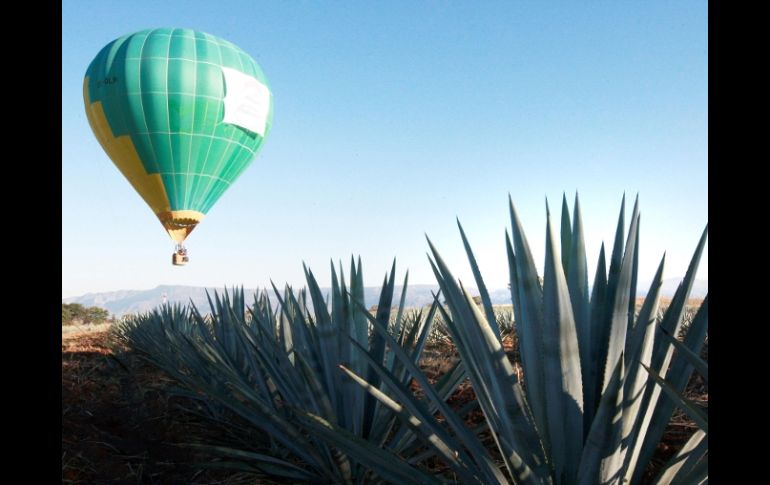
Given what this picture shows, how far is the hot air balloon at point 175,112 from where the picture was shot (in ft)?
46.3

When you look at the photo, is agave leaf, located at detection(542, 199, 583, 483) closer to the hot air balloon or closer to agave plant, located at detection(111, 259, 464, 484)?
agave plant, located at detection(111, 259, 464, 484)

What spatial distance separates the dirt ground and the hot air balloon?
28.9 feet

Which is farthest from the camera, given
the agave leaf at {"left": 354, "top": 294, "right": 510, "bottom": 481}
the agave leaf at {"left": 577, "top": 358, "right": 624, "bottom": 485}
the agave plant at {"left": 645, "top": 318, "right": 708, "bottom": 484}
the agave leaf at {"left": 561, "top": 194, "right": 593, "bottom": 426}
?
the agave leaf at {"left": 561, "top": 194, "right": 593, "bottom": 426}

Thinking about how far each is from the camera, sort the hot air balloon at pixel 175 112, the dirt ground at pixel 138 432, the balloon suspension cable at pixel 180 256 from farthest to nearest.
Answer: the balloon suspension cable at pixel 180 256, the hot air balloon at pixel 175 112, the dirt ground at pixel 138 432

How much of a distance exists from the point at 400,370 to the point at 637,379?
151 centimetres

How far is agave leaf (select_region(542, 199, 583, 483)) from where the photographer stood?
54.9 inches

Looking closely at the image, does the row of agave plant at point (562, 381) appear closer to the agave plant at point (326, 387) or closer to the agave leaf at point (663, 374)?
the agave leaf at point (663, 374)

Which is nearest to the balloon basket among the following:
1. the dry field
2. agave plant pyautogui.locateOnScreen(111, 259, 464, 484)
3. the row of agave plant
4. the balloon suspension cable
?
the balloon suspension cable

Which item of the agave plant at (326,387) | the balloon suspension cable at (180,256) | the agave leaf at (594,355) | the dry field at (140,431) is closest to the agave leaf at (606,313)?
the agave leaf at (594,355)

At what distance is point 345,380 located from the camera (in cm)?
262

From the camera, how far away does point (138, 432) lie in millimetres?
4242

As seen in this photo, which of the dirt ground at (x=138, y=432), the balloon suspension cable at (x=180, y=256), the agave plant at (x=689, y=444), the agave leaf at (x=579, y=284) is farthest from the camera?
the balloon suspension cable at (x=180, y=256)

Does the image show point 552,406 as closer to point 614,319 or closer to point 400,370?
point 614,319
